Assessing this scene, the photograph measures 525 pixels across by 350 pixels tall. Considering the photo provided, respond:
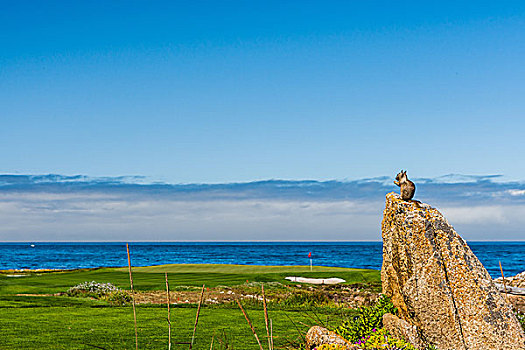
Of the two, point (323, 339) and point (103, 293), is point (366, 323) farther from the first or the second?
point (103, 293)

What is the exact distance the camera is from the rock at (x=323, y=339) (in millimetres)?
8406

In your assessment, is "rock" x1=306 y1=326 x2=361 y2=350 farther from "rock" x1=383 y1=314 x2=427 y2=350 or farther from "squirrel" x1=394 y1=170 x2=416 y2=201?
"squirrel" x1=394 y1=170 x2=416 y2=201

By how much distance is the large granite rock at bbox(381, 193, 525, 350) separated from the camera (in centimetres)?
888

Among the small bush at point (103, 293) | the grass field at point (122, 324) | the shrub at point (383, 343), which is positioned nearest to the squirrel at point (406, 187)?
the shrub at point (383, 343)

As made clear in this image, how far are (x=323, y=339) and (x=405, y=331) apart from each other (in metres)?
1.53

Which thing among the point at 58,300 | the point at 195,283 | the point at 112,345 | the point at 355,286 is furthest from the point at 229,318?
the point at 195,283

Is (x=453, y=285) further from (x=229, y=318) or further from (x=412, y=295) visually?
(x=229, y=318)

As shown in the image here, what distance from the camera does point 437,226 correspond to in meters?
9.33

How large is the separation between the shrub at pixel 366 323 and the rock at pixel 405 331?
282mm

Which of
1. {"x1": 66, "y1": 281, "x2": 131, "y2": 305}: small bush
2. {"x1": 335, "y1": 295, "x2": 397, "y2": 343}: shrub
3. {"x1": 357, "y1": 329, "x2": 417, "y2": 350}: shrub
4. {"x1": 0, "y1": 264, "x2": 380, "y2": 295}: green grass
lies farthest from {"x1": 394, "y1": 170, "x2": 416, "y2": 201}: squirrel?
{"x1": 0, "y1": 264, "x2": 380, "y2": 295}: green grass

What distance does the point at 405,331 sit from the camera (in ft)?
29.8

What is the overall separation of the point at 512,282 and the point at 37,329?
42.0 ft

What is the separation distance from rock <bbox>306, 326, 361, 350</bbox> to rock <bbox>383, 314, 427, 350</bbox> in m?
1.11

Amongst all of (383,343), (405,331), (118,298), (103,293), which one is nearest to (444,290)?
(405,331)
